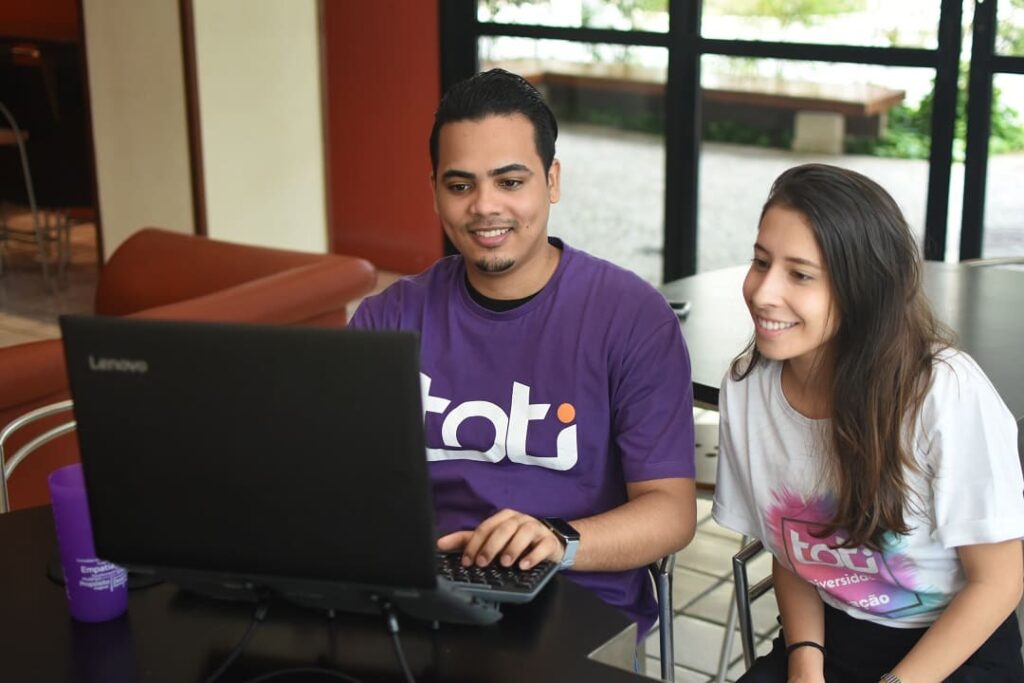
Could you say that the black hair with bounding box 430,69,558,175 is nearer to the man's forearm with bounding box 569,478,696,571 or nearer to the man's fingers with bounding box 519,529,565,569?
the man's forearm with bounding box 569,478,696,571

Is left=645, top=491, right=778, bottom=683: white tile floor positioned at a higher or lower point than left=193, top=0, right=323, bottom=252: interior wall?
lower

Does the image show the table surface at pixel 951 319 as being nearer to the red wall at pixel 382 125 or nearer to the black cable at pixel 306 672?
the black cable at pixel 306 672

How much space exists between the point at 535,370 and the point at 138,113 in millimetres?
3927

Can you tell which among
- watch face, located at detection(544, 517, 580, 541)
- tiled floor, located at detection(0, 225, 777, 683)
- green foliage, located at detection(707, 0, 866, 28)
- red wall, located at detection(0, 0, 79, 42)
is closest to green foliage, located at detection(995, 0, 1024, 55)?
green foliage, located at detection(707, 0, 866, 28)

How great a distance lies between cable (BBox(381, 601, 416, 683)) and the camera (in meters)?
1.21

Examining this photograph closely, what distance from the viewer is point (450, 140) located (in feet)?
5.74

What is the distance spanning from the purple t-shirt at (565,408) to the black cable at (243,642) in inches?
18.5

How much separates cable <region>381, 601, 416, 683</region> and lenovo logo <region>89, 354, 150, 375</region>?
0.31 m

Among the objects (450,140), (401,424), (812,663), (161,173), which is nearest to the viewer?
(401,424)

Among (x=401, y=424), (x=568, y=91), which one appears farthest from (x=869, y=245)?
(x=568, y=91)

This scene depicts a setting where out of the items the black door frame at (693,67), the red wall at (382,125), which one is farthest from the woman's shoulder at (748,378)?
the red wall at (382,125)

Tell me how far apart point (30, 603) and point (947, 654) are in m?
1.03

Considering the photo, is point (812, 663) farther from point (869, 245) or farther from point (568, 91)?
point (568, 91)

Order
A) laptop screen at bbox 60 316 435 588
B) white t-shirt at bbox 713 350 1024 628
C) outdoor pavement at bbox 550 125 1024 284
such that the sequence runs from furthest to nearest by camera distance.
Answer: outdoor pavement at bbox 550 125 1024 284 < white t-shirt at bbox 713 350 1024 628 < laptop screen at bbox 60 316 435 588
